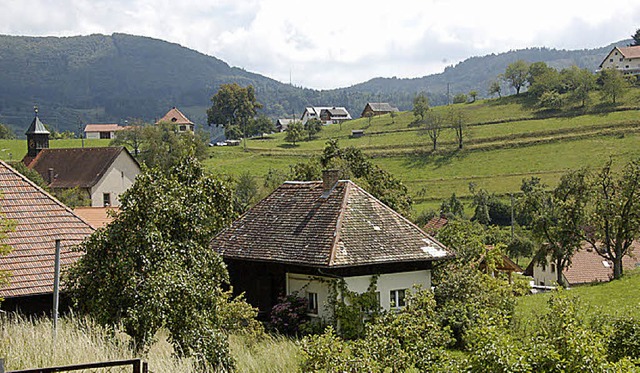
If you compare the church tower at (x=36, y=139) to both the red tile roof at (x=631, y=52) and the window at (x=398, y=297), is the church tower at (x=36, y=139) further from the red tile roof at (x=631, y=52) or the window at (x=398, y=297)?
the red tile roof at (x=631, y=52)

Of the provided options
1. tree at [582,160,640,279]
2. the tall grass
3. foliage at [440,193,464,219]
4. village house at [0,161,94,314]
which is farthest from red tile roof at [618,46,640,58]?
the tall grass

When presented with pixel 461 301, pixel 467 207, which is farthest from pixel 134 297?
pixel 467 207

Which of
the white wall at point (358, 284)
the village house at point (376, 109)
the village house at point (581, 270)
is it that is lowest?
the village house at point (581, 270)

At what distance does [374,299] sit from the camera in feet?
79.4

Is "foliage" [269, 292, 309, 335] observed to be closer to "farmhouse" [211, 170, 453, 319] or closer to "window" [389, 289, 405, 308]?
"farmhouse" [211, 170, 453, 319]

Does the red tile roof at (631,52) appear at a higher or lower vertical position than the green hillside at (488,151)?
higher

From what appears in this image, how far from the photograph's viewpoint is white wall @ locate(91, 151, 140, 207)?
5672 cm

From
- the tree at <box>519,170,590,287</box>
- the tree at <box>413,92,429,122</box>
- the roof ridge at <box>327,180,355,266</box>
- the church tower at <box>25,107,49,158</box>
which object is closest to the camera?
the roof ridge at <box>327,180,355,266</box>

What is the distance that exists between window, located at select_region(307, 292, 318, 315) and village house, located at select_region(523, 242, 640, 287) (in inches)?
1146

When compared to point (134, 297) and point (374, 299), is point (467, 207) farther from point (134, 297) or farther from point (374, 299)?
point (134, 297)

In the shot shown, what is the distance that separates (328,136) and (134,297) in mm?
102245

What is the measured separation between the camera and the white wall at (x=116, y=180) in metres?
56.7

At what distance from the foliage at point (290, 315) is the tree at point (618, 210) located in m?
22.8

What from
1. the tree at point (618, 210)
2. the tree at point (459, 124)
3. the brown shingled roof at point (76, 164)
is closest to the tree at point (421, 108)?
the tree at point (459, 124)
